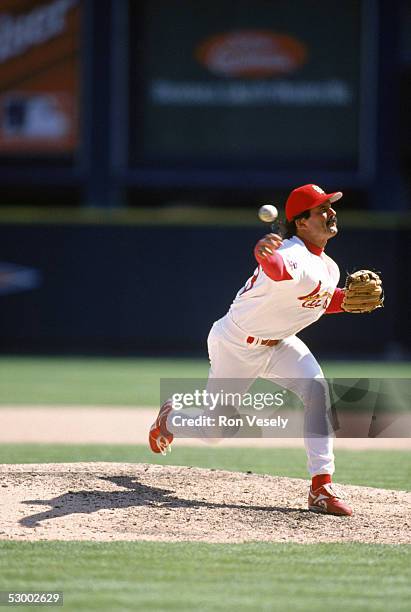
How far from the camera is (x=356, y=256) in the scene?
52.4ft

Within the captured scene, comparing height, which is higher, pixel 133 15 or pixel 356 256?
pixel 133 15

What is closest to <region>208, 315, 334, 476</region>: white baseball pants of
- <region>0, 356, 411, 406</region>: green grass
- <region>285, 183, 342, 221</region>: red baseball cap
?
<region>285, 183, 342, 221</region>: red baseball cap

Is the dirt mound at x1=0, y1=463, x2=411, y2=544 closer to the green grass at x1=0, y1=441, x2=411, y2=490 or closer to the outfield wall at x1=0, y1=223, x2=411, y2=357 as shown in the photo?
the green grass at x1=0, y1=441, x2=411, y2=490

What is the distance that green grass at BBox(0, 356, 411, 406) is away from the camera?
433 inches

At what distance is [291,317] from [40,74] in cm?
1272

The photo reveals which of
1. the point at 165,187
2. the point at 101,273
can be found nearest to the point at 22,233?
the point at 101,273

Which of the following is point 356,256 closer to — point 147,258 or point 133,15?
point 147,258

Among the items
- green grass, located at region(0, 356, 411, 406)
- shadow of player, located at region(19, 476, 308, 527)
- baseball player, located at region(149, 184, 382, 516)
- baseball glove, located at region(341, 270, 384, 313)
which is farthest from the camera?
green grass, located at region(0, 356, 411, 406)

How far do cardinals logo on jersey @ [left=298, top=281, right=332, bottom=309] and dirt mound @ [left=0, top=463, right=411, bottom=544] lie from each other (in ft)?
3.23

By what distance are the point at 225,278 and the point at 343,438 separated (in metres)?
7.23

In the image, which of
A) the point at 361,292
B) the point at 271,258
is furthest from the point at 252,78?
the point at 271,258

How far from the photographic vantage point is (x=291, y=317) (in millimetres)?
5289

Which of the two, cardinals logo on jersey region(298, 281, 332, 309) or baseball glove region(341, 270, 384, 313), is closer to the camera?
cardinals logo on jersey region(298, 281, 332, 309)

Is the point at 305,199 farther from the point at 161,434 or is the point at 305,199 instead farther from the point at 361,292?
the point at 161,434
